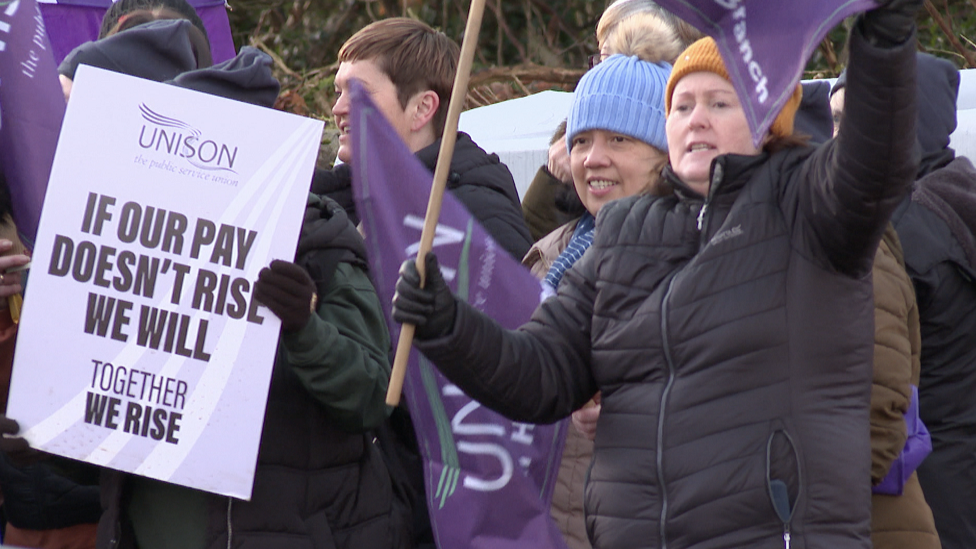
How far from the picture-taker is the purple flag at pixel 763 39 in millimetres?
2064

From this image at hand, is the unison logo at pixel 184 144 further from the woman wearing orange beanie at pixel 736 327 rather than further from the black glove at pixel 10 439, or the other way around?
the woman wearing orange beanie at pixel 736 327

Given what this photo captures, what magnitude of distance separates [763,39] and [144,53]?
193 centimetres

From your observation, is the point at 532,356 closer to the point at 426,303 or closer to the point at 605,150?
the point at 426,303

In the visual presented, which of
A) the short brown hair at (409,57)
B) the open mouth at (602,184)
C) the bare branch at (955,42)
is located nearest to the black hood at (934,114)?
the open mouth at (602,184)

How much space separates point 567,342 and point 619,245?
0.21 metres

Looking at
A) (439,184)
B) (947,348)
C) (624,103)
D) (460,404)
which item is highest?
(624,103)

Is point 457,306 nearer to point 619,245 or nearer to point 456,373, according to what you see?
point 456,373

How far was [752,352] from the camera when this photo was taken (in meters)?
2.13

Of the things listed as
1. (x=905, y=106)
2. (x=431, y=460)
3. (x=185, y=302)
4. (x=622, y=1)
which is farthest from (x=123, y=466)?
(x=622, y=1)

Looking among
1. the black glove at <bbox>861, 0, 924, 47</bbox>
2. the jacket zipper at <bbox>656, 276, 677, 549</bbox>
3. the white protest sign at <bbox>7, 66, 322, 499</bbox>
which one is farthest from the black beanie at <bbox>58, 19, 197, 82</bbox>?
the black glove at <bbox>861, 0, 924, 47</bbox>

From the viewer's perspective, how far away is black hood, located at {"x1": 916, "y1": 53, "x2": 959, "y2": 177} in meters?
3.52

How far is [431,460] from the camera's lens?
2.84 meters

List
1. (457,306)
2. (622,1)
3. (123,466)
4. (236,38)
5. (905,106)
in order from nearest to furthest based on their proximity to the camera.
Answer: (905,106) → (457,306) → (123,466) → (622,1) → (236,38)

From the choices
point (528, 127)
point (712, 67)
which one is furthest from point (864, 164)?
point (528, 127)
